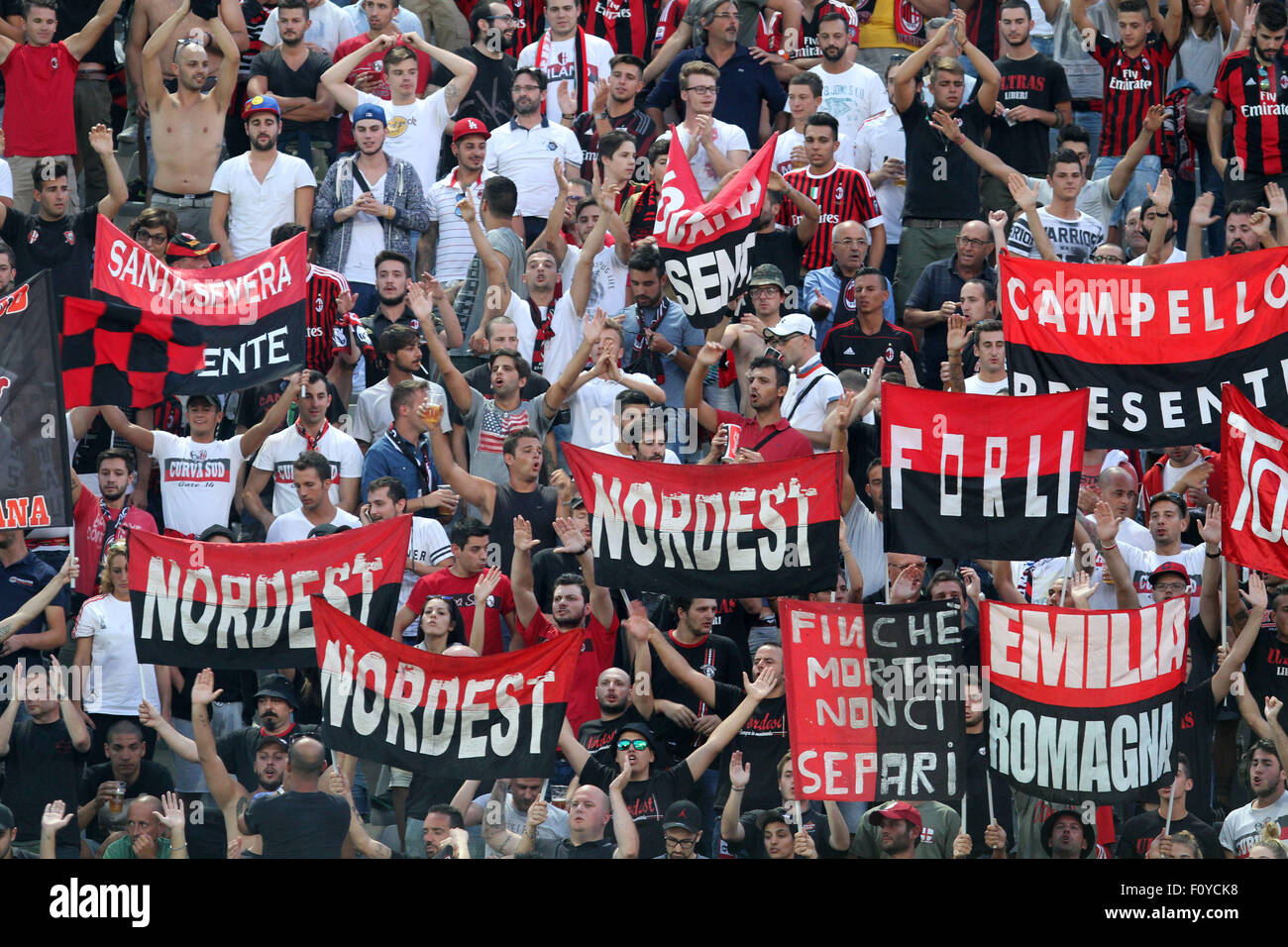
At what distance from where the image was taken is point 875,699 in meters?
12.6

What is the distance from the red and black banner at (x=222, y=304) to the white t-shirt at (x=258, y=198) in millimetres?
1735

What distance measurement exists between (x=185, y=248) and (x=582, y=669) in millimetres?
4063

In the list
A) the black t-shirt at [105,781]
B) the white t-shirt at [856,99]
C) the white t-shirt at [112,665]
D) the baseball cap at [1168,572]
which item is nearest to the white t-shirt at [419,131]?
the white t-shirt at [856,99]

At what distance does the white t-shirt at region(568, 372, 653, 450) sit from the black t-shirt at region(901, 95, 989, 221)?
2.74 m

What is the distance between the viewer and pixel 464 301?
15828 mm

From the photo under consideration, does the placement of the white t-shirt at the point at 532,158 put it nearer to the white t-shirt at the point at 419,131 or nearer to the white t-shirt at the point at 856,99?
the white t-shirt at the point at 419,131

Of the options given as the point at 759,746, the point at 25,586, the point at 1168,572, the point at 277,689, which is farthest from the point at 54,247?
the point at 1168,572

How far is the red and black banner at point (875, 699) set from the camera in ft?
40.9

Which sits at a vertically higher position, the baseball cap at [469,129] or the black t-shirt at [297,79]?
the black t-shirt at [297,79]

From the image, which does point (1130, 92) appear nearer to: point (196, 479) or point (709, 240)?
point (709, 240)

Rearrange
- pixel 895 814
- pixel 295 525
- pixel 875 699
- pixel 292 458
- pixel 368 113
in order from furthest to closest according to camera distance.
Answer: pixel 368 113 < pixel 292 458 < pixel 295 525 < pixel 895 814 < pixel 875 699

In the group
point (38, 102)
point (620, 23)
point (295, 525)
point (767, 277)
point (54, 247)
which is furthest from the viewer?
point (620, 23)
